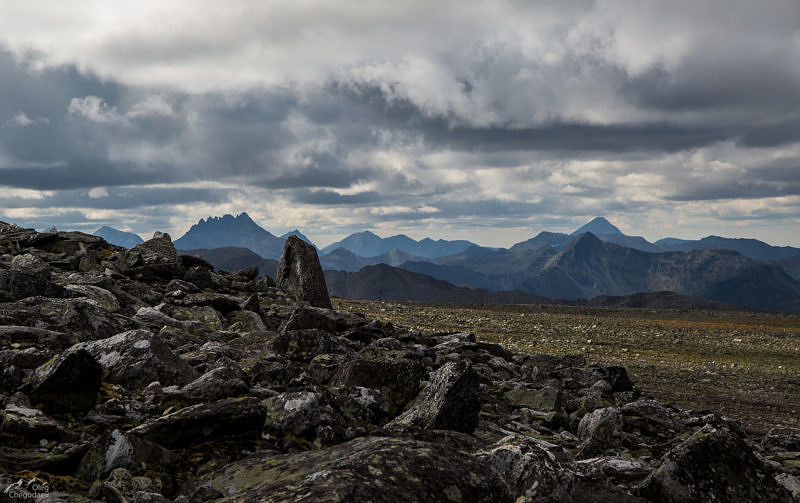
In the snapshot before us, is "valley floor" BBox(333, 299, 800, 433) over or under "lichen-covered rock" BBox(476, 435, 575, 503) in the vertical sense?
under

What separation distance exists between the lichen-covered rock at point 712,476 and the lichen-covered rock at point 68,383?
10722 mm

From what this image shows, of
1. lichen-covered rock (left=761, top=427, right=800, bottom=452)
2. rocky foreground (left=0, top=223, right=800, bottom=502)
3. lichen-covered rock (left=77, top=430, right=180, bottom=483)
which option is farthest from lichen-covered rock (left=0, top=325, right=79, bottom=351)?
lichen-covered rock (left=761, top=427, right=800, bottom=452)

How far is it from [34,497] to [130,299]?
1818 cm

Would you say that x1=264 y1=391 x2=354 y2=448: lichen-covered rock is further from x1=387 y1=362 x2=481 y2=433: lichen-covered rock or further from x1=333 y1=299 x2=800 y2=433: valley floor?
x1=333 y1=299 x2=800 y2=433: valley floor

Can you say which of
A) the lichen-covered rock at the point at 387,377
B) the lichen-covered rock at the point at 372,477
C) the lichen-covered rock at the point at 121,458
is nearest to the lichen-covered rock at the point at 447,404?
the lichen-covered rock at the point at 387,377

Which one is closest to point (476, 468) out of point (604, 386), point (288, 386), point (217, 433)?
point (217, 433)

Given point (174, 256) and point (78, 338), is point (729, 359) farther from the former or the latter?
point (78, 338)

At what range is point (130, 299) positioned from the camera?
2255 centimetres

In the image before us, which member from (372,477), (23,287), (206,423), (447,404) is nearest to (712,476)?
(447,404)

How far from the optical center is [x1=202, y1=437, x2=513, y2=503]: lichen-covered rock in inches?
228

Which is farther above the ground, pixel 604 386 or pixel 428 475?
pixel 428 475

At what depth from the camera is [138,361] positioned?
38.3 ft

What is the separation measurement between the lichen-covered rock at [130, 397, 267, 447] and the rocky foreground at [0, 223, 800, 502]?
0.03 meters

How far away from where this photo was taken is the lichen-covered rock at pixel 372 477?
5.79 metres
